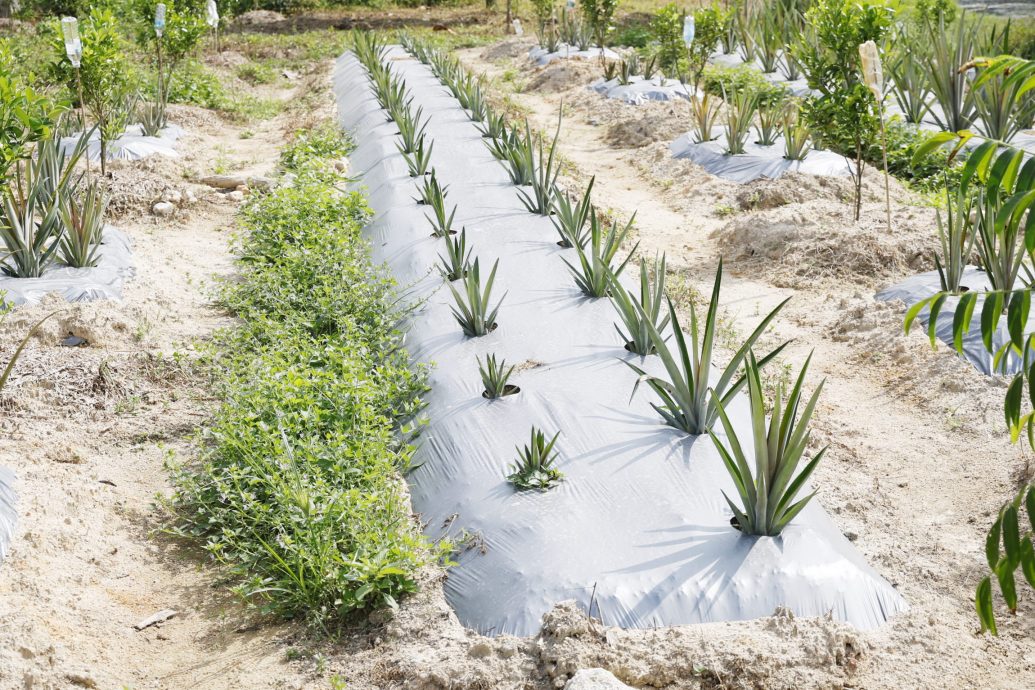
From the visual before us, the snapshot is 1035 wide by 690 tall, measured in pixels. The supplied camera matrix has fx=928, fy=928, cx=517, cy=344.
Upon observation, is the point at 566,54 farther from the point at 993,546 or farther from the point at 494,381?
the point at 993,546

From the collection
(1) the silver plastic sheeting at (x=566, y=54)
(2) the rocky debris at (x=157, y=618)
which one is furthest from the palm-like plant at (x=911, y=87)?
(2) the rocky debris at (x=157, y=618)

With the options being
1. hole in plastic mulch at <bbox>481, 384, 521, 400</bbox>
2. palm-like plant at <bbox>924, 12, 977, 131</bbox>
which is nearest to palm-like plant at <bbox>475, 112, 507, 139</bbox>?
hole in plastic mulch at <bbox>481, 384, 521, 400</bbox>

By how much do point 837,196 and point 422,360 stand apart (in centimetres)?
411

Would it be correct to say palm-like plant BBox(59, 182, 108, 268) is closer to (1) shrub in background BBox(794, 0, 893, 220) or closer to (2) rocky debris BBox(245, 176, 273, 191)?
(2) rocky debris BBox(245, 176, 273, 191)

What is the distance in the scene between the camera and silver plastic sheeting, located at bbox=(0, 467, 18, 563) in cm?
308

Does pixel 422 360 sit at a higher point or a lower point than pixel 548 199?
lower

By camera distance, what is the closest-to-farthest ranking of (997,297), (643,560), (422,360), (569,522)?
(997,297) < (643,560) < (569,522) < (422,360)

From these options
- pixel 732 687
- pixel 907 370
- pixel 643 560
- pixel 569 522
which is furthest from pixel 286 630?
pixel 907 370

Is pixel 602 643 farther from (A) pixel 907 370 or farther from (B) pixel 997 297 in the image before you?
(A) pixel 907 370

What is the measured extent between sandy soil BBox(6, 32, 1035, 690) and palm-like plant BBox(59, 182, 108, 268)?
30 centimetres

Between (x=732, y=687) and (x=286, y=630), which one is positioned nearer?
(x=732, y=687)

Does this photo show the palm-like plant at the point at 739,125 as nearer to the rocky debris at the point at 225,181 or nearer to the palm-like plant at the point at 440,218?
the palm-like plant at the point at 440,218

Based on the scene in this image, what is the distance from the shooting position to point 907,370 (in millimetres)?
4457

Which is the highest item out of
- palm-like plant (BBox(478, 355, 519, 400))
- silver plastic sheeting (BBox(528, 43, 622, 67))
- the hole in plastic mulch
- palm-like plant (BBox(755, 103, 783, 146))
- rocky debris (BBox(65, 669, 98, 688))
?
silver plastic sheeting (BBox(528, 43, 622, 67))
